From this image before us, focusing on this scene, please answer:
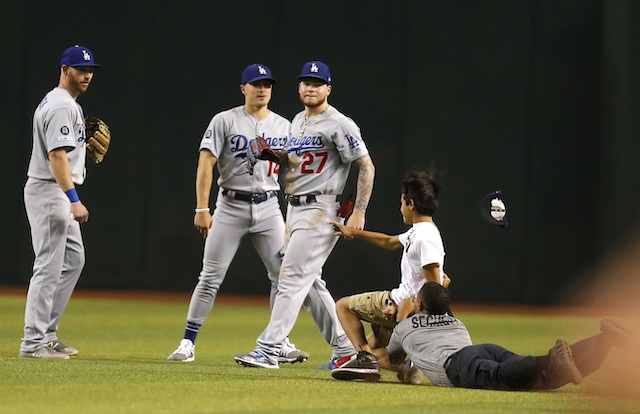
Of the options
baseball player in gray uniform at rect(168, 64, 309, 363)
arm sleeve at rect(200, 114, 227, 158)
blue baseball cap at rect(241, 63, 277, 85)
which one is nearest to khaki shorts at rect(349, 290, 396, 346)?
baseball player in gray uniform at rect(168, 64, 309, 363)

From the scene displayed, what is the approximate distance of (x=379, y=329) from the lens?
24.0 ft

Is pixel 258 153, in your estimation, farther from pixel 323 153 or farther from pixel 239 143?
pixel 323 153

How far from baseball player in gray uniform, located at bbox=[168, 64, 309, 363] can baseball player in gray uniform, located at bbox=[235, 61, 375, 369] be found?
697 mm

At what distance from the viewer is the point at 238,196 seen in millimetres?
8055

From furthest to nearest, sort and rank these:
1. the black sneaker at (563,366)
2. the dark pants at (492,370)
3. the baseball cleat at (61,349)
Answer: the baseball cleat at (61,349) → the dark pants at (492,370) → the black sneaker at (563,366)

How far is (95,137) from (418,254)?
2891 millimetres

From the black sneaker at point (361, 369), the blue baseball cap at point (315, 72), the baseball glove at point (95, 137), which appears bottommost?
the black sneaker at point (361, 369)

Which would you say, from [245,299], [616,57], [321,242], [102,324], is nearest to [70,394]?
[321,242]

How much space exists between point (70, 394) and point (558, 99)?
427 inches

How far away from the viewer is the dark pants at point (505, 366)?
5809mm

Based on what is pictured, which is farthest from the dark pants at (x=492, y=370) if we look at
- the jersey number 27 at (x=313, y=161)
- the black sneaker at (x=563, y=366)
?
the jersey number 27 at (x=313, y=161)

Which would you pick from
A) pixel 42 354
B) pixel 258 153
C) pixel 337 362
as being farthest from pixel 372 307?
pixel 42 354

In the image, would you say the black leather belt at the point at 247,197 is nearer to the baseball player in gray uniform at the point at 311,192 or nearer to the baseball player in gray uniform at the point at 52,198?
the baseball player in gray uniform at the point at 311,192

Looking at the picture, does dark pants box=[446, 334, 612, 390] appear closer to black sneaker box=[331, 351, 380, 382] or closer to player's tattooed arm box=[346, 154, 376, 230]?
black sneaker box=[331, 351, 380, 382]
